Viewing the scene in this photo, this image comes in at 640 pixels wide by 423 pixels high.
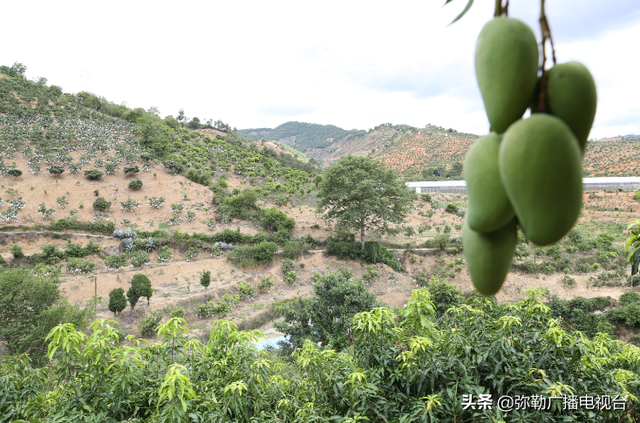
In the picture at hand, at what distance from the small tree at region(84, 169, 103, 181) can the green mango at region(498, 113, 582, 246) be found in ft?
78.2

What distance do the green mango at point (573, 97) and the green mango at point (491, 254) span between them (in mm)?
126

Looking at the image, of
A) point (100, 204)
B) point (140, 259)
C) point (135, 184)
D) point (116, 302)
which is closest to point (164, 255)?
point (140, 259)

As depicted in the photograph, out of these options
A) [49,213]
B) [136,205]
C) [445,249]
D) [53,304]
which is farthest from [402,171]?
[53,304]

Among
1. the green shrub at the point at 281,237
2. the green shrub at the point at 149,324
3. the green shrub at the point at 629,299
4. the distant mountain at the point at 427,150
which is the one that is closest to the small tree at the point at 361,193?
the green shrub at the point at 281,237

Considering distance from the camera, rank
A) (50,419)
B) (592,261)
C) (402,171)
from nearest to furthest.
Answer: (50,419) → (592,261) → (402,171)


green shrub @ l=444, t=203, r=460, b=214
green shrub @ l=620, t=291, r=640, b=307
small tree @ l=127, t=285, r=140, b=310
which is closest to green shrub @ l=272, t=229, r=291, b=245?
small tree @ l=127, t=285, r=140, b=310

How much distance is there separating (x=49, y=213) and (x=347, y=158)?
1541cm

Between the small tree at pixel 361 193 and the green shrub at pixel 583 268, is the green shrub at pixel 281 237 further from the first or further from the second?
the green shrub at pixel 583 268

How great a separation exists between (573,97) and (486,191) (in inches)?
4.7

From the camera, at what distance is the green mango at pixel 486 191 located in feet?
1.17

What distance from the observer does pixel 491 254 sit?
1.35 ft

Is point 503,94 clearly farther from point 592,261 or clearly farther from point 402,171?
point 402,171

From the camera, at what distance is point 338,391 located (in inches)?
88.3

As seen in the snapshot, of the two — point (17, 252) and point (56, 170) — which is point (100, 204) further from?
point (17, 252)
